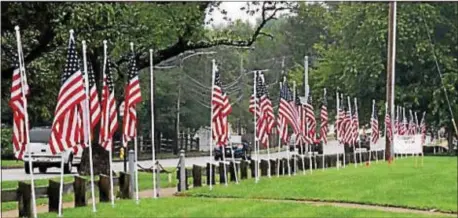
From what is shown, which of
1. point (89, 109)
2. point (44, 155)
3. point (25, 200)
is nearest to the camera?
point (25, 200)

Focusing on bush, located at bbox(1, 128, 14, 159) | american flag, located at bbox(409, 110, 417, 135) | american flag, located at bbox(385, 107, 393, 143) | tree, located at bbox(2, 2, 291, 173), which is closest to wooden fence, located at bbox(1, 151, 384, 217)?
tree, located at bbox(2, 2, 291, 173)

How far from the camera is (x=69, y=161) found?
97.5 ft

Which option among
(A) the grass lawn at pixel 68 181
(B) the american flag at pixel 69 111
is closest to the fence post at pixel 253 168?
(A) the grass lawn at pixel 68 181

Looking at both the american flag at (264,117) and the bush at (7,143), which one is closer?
the american flag at (264,117)

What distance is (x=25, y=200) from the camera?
13.8 metres

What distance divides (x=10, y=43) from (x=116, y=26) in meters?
2.57

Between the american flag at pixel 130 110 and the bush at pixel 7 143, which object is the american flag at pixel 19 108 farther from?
the bush at pixel 7 143

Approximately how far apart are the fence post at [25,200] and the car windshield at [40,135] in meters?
15.9

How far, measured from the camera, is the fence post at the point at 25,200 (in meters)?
13.7

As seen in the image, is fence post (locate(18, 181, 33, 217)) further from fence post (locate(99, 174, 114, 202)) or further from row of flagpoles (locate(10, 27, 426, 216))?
fence post (locate(99, 174, 114, 202))

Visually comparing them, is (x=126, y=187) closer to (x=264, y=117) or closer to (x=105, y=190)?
(x=105, y=190)

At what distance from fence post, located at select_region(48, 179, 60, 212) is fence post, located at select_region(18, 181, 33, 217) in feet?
2.08

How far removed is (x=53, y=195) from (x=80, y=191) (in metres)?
0.71

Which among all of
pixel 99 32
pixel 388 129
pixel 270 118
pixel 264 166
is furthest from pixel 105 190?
pixel 388 129
